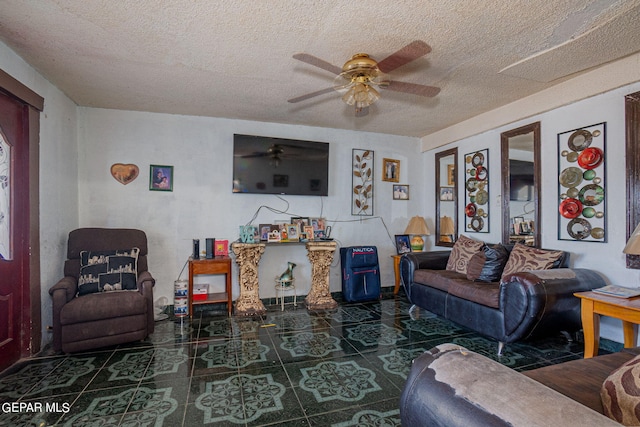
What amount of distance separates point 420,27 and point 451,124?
2.46 m

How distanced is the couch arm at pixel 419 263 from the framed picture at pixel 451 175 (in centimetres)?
113

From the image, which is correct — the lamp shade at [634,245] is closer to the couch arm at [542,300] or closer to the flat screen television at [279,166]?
the couch arm at [542,300]

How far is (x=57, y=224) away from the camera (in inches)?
116

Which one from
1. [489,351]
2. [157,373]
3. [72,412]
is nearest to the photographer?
[72,412]

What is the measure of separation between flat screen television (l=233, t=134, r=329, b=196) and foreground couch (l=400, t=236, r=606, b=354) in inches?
66.9

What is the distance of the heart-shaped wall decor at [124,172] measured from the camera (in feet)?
11.7

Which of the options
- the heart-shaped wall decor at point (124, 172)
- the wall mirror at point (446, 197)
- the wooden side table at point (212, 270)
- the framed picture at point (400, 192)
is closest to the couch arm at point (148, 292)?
the wooden side table at point (212, 270)

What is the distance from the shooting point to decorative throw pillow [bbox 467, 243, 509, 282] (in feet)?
9.98

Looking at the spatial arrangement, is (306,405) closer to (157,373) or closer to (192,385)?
(192,385)

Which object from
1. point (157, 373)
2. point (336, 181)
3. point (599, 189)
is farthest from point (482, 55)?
point (157, 373)

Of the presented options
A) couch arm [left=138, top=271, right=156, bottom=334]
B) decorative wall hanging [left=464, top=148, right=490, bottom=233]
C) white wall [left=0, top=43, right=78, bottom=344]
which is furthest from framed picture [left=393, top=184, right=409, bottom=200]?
white wall [left=0, top=43, right=78, bottom=344]

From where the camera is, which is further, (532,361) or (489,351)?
(489,351)

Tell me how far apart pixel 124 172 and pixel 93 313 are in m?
1.75

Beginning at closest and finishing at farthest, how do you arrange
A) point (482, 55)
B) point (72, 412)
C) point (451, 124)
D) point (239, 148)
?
1. point (72, 412)
2. point (482, 55)
3. point (239, 148)
4. point (451, 124)
